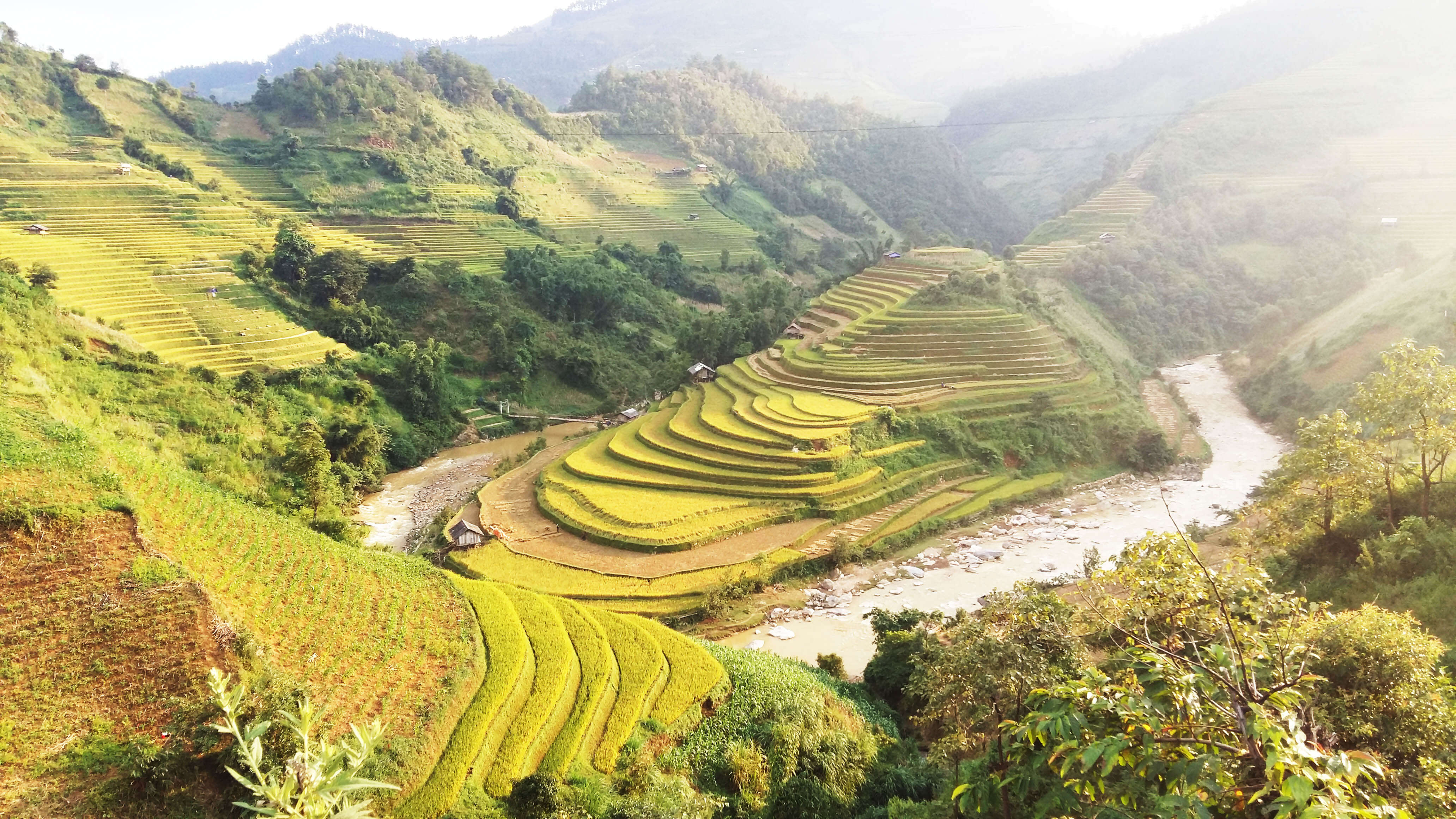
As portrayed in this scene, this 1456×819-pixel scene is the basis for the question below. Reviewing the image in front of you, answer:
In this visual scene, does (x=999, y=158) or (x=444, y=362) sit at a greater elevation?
(x=999, y=158)

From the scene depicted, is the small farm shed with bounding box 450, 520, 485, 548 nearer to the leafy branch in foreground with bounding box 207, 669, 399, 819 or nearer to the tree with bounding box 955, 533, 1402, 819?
the leafy branch in foreground with bounding box 207, 669, 399, 819

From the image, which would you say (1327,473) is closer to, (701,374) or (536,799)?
(536,799)

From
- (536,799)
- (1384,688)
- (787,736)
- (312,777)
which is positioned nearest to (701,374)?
(787,736)

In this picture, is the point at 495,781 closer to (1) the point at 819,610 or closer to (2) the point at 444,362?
(1) the point at 819,610

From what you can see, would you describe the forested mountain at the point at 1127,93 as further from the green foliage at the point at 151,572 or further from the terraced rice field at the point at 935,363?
the green foliage at the point at 151,572

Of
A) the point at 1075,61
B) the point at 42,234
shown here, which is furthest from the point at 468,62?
the point at 1075,61

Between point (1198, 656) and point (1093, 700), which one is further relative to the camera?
point (1198, 656)
